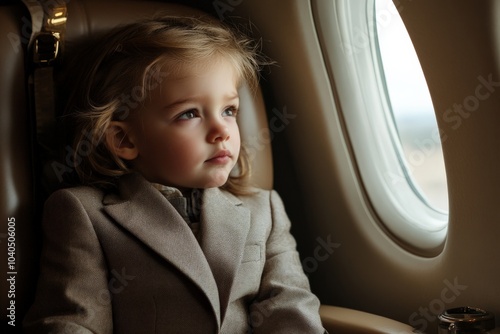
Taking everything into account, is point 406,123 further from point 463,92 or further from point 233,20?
point 233,20

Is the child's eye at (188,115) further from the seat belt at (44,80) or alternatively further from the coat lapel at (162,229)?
the seat belt at (44,80)

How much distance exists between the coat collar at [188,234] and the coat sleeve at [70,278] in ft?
0.27

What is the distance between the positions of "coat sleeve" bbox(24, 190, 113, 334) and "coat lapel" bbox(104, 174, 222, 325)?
0.27 ft

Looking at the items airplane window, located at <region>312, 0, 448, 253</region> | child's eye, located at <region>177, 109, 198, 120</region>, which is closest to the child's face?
child's eye, located at <region>177, 109, 198, 120</region>

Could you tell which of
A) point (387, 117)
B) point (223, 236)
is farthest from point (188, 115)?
point (387, 117)

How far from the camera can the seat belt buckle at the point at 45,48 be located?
1.58 metres

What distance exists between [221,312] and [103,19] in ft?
2.54

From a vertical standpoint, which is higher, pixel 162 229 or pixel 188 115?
pixel 188 115

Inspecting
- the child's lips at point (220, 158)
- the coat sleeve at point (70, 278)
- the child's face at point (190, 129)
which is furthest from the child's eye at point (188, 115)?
→ the coat sleeve at point (70, 278)

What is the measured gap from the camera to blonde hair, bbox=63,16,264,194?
5.09 ft

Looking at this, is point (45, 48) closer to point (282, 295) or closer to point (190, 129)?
point (190, 129)

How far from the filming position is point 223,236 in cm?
156

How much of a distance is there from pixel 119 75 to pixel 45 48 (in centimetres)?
18

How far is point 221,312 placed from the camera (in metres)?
1.49
